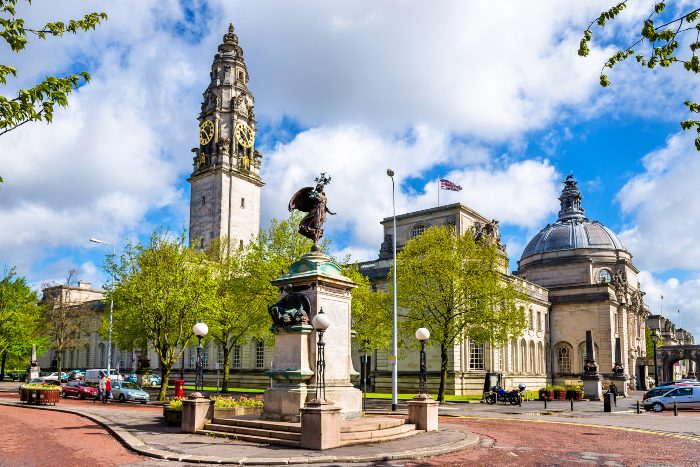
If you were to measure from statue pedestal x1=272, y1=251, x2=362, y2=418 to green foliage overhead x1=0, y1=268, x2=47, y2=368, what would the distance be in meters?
49.2

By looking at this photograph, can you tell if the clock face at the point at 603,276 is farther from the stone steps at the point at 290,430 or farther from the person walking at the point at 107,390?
the stone steps at the point at 290,430

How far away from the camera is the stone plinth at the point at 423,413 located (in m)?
18.6

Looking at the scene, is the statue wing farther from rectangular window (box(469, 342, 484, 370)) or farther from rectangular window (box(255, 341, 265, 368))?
rectangular window (box(255, 341, 265, 368))

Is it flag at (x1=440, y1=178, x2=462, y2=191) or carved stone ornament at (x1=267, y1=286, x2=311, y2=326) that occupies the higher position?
flag at (x1=440, y1=178, x2=462, y2=191)

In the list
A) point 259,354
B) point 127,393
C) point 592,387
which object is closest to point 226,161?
point 259,354

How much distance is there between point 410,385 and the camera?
5100cm

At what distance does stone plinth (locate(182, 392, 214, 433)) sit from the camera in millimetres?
17766

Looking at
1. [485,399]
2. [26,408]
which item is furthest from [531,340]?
[26,408]

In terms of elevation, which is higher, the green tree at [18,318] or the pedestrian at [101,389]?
the green tree at [18,318]

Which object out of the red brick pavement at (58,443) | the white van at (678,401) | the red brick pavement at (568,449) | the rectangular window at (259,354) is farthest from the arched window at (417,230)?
the red brick pavement at (58,443)

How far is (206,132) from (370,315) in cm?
4299

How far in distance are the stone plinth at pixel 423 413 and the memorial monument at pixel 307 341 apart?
176 centimetres

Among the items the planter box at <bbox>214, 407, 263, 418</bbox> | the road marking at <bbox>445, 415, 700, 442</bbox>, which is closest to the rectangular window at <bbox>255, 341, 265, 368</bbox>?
the road marking at <bbox>445, 415, 700, 442</bbox>

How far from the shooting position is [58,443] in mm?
16344
